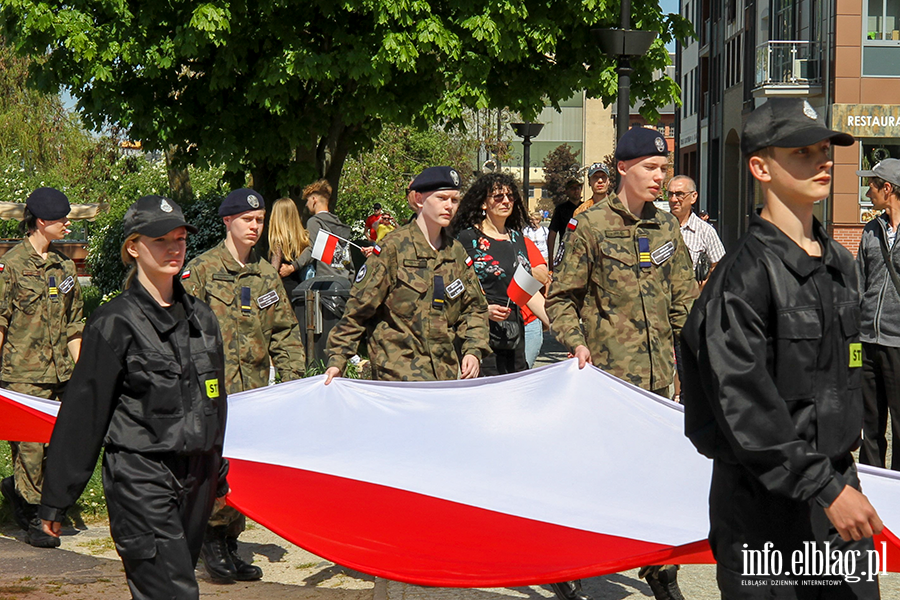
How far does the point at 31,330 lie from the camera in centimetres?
740

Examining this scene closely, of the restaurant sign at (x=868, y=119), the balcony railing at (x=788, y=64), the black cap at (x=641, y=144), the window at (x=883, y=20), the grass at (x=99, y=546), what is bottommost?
the grass at (x=99, y=546)

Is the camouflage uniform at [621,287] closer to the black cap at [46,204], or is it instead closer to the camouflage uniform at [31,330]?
the black cap at [46,204]

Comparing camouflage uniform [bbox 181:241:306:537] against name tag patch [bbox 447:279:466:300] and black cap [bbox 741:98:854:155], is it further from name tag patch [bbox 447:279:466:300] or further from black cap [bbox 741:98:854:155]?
black cap [bbox 741:98:854:155]

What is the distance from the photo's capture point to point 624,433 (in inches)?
209

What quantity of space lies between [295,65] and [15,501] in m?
8.70

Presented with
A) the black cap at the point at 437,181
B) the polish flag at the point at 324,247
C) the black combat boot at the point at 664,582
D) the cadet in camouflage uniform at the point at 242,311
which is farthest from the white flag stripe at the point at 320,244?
the black combat boot at the point at 664,582

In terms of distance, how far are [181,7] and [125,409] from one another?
12.5m

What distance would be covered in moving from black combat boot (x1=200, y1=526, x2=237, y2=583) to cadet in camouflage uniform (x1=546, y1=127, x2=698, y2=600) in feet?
7.76

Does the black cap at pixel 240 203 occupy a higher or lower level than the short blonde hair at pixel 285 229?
higher

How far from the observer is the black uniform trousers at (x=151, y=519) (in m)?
3.98

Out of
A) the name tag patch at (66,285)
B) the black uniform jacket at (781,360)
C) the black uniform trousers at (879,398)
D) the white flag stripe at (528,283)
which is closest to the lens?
the black uniform jacket at (781,360)

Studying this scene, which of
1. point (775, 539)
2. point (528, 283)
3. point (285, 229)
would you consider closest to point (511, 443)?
point (528, 283)

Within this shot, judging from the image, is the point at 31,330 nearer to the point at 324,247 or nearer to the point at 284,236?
the point at 324,247

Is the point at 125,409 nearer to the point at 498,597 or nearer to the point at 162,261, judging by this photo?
the point at 162,261
